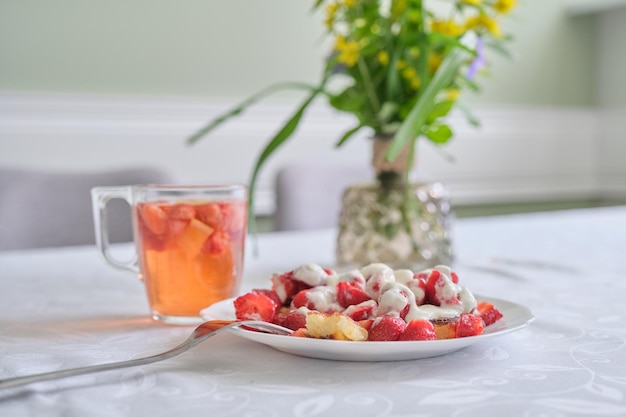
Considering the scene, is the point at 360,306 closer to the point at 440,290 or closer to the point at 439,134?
the point at 440,290

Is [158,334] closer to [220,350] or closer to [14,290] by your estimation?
[220,350]

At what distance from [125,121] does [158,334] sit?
1.52m

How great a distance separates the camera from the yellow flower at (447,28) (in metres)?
0.87

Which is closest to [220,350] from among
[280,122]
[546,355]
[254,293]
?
[254,293]

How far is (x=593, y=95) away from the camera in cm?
300

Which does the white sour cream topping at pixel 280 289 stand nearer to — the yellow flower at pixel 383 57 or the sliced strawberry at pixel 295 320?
the sliced strawberry at pixel 295 320

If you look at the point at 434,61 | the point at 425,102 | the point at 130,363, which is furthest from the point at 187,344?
the point at 434,61

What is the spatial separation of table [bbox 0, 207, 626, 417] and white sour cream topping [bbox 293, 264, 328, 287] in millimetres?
58

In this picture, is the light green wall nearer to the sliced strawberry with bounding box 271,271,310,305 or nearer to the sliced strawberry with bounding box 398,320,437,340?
the sliced strawberry with bounding box 271,271,310,305

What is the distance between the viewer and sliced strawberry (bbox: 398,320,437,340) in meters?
0.44

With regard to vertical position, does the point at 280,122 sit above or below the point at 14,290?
above

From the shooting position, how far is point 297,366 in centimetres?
46

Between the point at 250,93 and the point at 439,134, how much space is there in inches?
55.9

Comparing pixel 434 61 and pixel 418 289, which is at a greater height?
pixel 434 61
